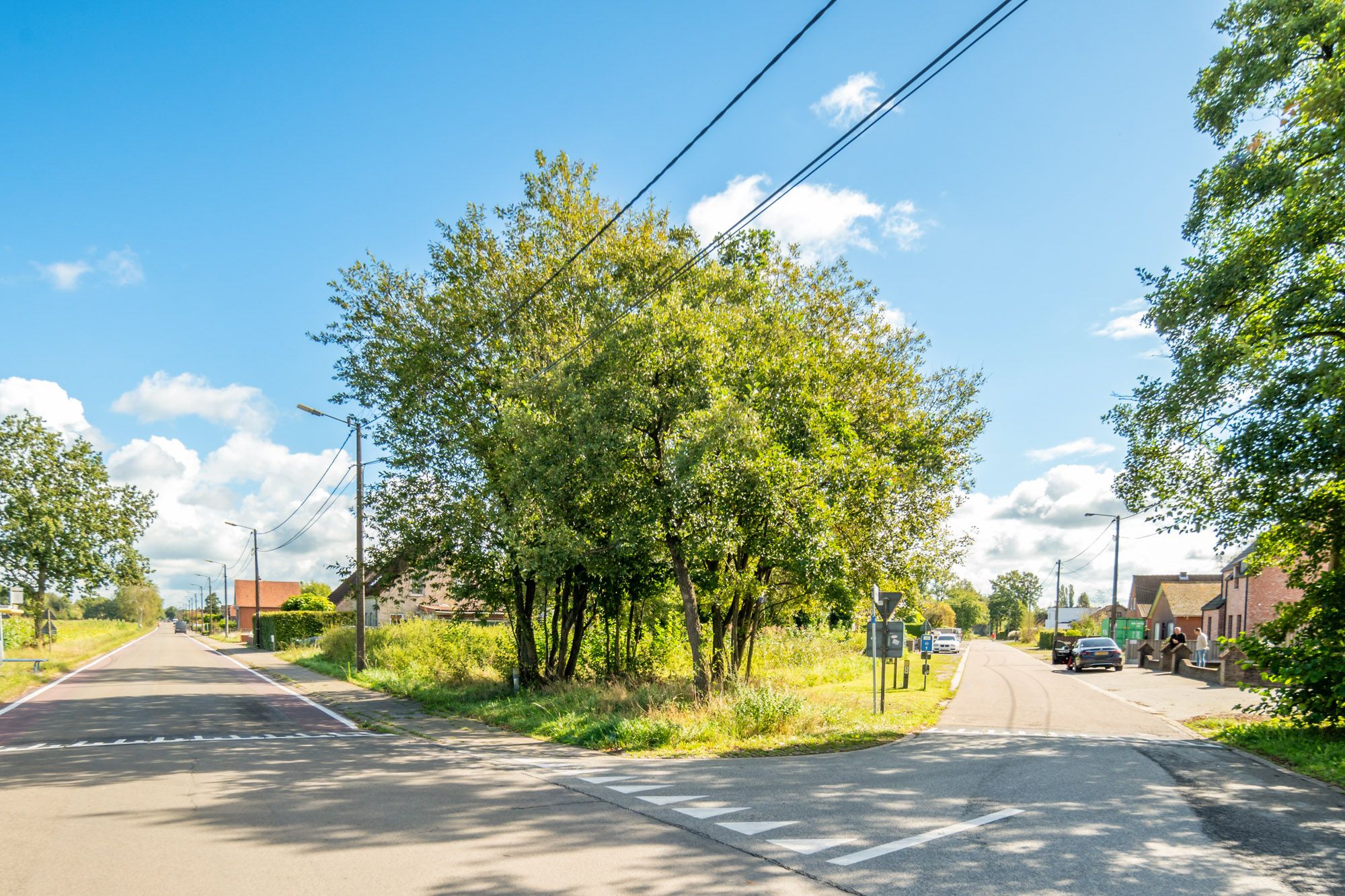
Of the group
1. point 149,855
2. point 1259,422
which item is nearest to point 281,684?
point 149,855

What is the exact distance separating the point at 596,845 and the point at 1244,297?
46.8ft

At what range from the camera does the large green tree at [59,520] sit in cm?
3862

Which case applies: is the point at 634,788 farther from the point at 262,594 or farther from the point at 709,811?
the point at 262,594

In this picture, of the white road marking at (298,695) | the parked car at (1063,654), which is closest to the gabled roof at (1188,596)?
the parked car at (1063,654)

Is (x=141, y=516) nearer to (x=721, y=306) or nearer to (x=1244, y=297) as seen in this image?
(x=721, y=306)

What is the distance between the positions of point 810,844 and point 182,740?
1105 centimetres

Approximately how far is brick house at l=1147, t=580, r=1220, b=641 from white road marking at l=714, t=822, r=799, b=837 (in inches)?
2420

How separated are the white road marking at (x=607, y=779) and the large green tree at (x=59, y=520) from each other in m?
39.5

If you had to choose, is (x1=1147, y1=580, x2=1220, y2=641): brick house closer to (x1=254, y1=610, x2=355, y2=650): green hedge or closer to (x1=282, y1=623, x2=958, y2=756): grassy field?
(x1=282, y1=623, x2=958, y2=756): grassy field

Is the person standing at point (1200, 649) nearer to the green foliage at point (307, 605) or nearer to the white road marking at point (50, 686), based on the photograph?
the white road marking at point (50, 686)

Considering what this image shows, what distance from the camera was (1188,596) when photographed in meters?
60.9

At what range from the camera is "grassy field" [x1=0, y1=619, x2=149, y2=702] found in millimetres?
23297

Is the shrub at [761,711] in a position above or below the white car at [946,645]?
above

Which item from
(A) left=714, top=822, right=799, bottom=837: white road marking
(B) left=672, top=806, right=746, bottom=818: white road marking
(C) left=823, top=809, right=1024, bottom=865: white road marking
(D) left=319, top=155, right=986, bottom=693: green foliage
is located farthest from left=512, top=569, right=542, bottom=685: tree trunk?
(C) left=823, top=809, right=1024, bottom=865: white road marking
